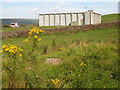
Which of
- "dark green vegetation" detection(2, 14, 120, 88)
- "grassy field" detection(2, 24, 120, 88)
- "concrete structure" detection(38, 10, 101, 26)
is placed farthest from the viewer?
"concrete structure" detection(38, 10, 101, 26)

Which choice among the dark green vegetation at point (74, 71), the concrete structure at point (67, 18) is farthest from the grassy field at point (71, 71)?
the concrete structure at point (67, 18)

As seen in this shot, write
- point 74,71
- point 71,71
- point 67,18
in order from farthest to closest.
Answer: point 67,18
point 74,71
point 71,71

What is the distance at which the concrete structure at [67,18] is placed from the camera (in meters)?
38.9

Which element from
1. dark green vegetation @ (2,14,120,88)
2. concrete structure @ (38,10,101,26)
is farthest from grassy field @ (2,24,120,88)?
concrete structure @ (38,10,101,26)

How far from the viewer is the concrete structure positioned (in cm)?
3889

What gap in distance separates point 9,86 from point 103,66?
3610mm

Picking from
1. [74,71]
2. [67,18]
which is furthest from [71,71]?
[67,18]

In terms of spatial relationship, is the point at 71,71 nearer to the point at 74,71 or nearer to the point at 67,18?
the point at 74,71

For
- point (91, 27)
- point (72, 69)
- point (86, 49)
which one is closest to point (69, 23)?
point (91, 27)

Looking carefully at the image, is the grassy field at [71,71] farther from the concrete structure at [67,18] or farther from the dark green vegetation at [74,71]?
the concrete structure at [67,18]

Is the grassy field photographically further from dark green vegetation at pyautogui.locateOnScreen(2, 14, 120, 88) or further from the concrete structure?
the concrete structure

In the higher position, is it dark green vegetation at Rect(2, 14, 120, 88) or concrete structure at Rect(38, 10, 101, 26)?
concrete structure at Rect(38, 10, 101, 26)

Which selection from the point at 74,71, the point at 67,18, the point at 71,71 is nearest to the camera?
the point at 71,71

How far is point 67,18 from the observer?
40438 millimetres
